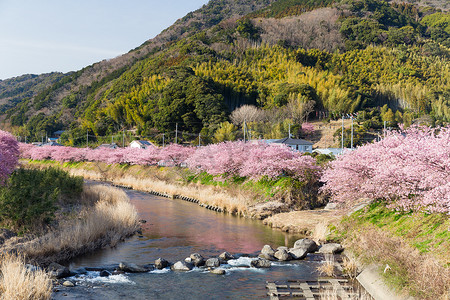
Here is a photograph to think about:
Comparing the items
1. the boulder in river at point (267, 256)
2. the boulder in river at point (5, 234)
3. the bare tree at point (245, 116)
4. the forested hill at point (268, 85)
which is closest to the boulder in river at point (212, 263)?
the boulder in river at point (267, 256)

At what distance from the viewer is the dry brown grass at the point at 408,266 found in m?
10.2

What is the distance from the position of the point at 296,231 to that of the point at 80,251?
13192 mm

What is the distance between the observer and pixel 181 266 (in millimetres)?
16422

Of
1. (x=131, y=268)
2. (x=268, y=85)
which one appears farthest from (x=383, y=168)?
(x=268, y=85)

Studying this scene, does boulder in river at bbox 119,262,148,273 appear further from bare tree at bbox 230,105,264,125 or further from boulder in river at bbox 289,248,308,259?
bare tree at bbox 230,105,264,125

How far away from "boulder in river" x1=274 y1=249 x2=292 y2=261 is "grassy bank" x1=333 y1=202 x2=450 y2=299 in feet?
9.96

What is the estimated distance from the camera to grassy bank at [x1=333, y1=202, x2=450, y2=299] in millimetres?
10501

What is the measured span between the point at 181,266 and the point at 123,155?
5502cm

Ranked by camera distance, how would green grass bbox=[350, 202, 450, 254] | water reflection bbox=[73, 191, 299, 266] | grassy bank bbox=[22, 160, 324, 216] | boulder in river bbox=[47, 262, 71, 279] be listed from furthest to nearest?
grassy bank bbox=[22, 160, 324, 216]
water reflection bbox=[73, 191, 299, 266]
boulder in river bbox=[47, 262, 71, 279]
green grass bbox=[350, 202, 450, 254]

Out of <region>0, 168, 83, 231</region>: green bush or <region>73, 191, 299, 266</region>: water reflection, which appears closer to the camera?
<region>73, 191, 299, 266</region>: water reflection

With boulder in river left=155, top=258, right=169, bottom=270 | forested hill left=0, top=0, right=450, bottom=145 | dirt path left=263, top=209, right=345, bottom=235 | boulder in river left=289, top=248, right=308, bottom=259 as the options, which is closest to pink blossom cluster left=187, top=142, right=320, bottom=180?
dirt path left=263, top=209, right=345, bottom=235

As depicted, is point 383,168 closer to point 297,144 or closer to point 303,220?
point 303,220

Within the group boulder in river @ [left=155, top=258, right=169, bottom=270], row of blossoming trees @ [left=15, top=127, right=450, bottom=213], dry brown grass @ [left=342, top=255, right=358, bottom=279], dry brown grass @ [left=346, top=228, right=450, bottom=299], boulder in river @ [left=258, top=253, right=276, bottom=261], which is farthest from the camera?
boulder in river @ [left=258, top=253, right=276, bottom=261]

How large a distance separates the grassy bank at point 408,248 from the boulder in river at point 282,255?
303 centimetres
